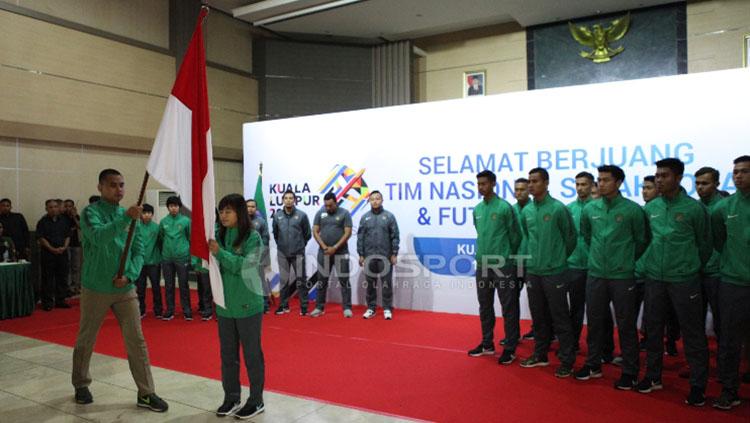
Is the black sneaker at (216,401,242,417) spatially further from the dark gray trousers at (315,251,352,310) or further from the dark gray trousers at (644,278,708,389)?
the dark gray trousers at (315,251,352,310)

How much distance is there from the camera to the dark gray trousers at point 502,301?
14.2 ft

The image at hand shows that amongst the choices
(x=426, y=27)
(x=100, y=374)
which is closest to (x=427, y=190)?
(x=100, y=374)

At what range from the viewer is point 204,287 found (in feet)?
20.4

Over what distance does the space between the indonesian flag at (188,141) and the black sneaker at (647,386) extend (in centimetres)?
291

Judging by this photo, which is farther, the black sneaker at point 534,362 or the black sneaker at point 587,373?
the black sneaker at point 534,362

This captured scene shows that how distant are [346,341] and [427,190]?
86.6 inches

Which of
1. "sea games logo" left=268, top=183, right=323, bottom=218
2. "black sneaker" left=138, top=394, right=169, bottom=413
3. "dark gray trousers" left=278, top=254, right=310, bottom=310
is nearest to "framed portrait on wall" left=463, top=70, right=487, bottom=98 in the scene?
"sea games logo" left=268, top=183, right=323, bottom=218

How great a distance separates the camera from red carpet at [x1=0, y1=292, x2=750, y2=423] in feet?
10.5

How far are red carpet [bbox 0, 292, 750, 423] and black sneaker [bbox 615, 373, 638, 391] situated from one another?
0.05m

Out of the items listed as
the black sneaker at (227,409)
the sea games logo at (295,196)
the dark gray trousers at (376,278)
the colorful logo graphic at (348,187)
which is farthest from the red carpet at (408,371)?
the sea games logo at (295,196)

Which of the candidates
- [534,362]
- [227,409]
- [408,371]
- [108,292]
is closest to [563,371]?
[534,362]

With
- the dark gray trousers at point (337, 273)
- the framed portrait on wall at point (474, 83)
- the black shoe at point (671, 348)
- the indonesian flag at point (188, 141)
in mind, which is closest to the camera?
the indonesian flag at point (188, 141)

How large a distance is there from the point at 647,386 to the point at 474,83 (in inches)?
325

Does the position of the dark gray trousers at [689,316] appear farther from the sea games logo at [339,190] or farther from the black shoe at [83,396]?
the sea games logo at [339,190]
